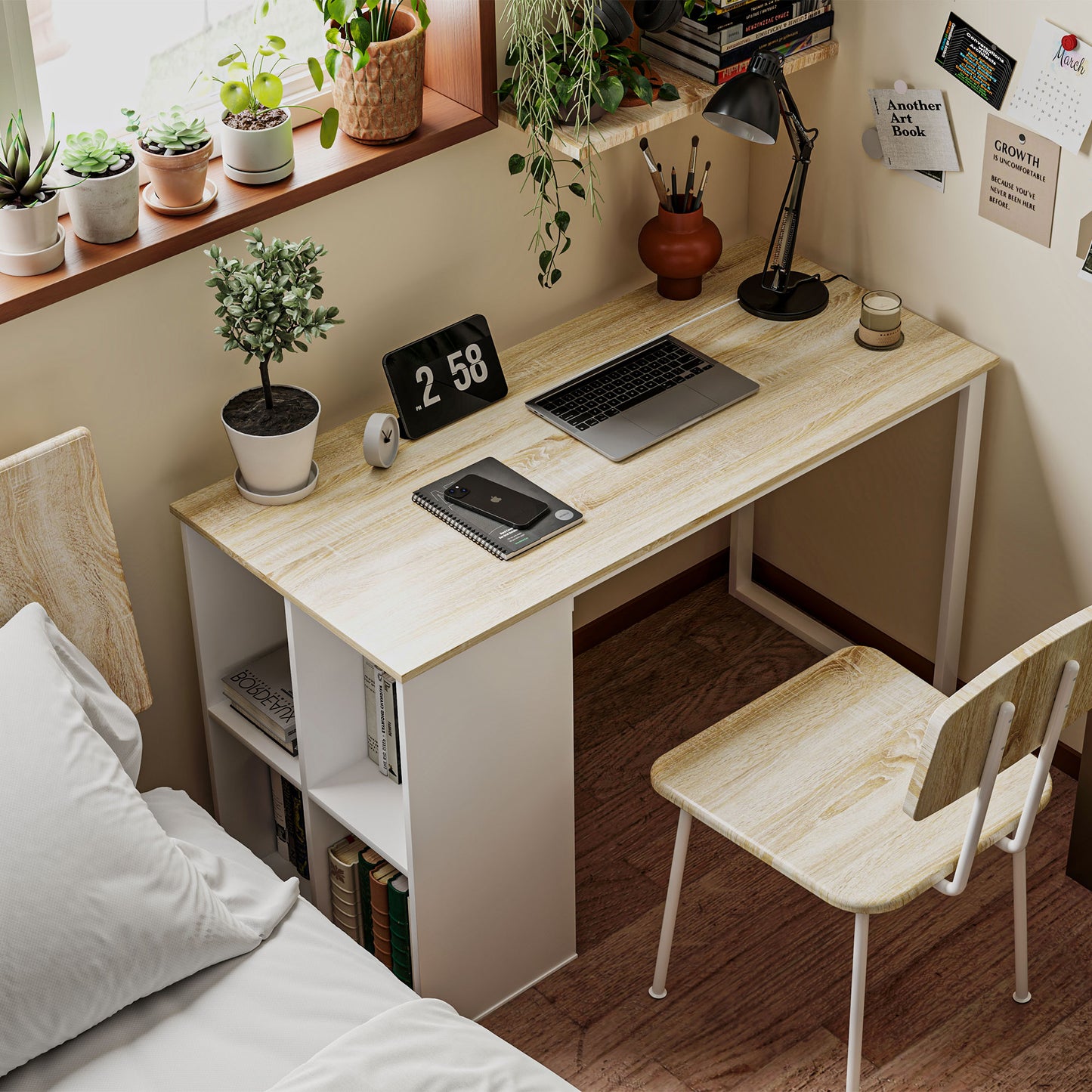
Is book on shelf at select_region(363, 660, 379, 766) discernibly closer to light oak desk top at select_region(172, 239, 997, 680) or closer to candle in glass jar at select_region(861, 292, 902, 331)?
light oak desk top at select_region(172, 239, 997, 680)

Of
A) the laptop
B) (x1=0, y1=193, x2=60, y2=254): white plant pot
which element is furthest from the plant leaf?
the laptop

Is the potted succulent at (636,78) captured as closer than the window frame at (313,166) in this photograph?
No

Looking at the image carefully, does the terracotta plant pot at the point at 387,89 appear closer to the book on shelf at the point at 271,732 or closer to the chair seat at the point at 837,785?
the book on shelf at the point at 271,732

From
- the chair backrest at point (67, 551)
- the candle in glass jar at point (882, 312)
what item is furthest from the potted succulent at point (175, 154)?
the candle in glass jar at point (882, 312)

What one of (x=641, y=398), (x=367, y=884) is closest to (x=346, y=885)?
(x=367, y=884)

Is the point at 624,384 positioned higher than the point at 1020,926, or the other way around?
the point at 624,384

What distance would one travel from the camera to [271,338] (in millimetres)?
2062

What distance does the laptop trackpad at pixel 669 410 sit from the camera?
231 centimetres

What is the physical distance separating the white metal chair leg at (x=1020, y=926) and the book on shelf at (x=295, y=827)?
1.04 meters

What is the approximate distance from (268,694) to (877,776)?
90 cm

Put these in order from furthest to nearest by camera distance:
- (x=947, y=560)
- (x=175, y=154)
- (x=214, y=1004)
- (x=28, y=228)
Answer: (x=947, y=560), (x=175, y=154), (x=28, y=228), (x=214, y=1004)

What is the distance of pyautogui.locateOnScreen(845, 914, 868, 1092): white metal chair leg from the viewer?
1.94m

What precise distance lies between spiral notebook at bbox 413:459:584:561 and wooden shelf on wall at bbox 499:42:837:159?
1.61 ft

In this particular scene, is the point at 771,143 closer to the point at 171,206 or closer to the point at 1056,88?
the point at 1056,88
